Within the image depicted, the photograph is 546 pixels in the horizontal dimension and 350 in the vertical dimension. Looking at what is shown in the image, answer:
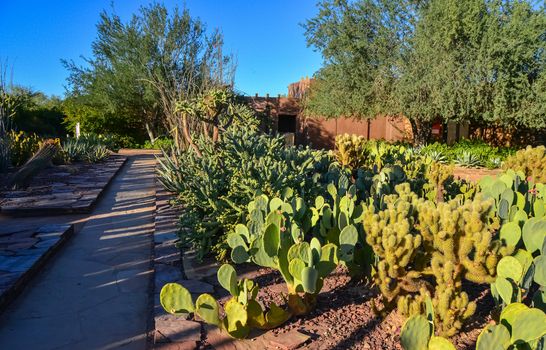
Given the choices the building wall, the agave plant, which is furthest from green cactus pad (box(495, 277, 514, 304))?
the building wall

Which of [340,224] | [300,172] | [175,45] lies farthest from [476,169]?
[175,45]

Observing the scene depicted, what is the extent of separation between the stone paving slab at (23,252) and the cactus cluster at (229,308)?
4.76 feet

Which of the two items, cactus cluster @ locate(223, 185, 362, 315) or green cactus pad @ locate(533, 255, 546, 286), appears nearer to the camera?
green cactus pad @ locate(533, 255, 546, 286)

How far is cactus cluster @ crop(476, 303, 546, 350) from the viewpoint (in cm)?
200

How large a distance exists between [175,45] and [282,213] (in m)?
19.3

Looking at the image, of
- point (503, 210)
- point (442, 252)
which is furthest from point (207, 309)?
point (503, 210)

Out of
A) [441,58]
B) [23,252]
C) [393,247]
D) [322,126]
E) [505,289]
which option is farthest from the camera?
[322,126]

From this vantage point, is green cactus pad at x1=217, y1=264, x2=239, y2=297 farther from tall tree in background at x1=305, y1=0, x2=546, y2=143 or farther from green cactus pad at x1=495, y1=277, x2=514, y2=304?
tall tree in background at x1=305, y1=0, x2=546, y2=143

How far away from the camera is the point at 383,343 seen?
2.77 metres

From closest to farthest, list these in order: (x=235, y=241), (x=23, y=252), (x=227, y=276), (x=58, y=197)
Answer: (x=227, y=276)
(x=235, y=241)
(x=23, y=252)
(x=58, y=197)

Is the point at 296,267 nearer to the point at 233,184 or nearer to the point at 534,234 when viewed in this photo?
the point at 534,234

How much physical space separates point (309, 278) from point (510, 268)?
117cm

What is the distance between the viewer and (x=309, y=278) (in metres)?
2.79

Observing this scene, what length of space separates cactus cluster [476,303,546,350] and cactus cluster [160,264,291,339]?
52.2 inches
